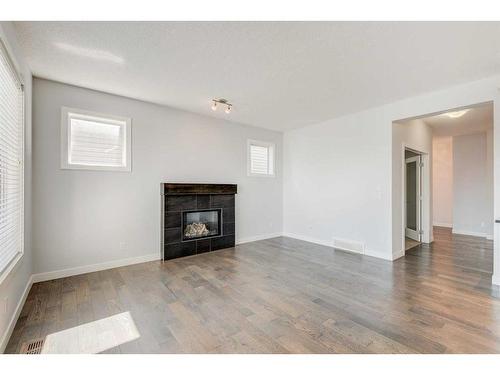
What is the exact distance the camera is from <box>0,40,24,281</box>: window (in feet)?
6.33

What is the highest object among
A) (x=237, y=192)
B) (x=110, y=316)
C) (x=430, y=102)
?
(x=430, y=102)

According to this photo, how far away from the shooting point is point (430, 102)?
3.54 m

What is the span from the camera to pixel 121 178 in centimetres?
374

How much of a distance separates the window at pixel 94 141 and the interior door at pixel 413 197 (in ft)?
19.9

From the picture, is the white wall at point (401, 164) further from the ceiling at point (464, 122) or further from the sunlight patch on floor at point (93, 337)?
the sunlight patch on floor at point (93, 337)

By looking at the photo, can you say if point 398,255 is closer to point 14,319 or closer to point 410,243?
point 410,243

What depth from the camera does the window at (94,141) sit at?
3307 millimetres

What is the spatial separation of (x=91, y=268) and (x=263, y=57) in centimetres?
373

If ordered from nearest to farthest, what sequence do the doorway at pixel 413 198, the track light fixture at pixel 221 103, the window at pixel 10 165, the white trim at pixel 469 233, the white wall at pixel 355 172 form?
the window at pixel 10 165
the white wall at pixel 355 172
the track light fixture at pixel 221 103
the doorway at pixel 413 198
the white trim at pixel 469 233

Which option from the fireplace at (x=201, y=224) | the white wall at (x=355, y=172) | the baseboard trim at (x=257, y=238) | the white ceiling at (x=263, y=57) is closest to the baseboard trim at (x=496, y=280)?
the white wall at (x=355, y=172)

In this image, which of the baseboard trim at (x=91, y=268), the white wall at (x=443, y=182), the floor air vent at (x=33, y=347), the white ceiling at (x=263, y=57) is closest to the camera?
the floor air vent at (x=33, y=347)
